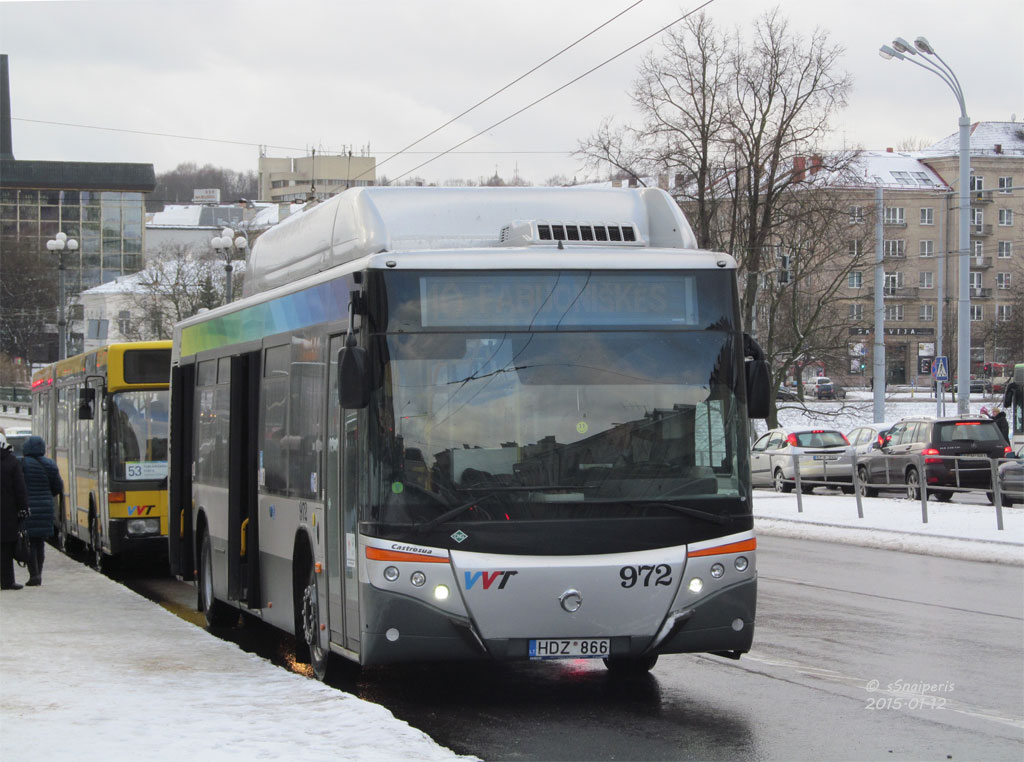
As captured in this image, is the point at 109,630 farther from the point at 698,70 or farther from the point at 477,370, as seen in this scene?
the point at 698,70

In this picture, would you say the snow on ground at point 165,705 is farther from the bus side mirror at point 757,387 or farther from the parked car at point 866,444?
the parked car at point 866,444

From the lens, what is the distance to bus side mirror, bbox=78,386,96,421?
19.2 meters

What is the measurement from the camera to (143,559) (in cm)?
2200

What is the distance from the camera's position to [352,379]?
8.39m

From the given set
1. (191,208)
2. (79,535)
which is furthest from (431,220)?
(191,208)

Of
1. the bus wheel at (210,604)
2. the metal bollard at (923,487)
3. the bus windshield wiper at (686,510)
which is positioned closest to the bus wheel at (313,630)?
the bus windshield wiper at (686,510)

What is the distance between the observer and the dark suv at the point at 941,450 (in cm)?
2833

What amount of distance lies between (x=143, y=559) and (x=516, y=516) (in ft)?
48.4

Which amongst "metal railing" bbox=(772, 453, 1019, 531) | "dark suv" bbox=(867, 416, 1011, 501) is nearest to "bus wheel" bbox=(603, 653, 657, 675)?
"metal railing" bbox=(772, 453, 1019, 531)

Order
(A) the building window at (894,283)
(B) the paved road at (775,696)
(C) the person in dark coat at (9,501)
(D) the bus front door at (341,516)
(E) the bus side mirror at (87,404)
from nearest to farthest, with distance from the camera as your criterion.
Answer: (B) the paved road at (775,696)
(D) the bus front door at (341,516)
(C) the person in dark coat at (9,501)
(E) the bus side mirror at (87,404)
(A) the building window at (894,283)

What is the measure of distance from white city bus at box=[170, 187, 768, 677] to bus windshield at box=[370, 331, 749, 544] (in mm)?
11

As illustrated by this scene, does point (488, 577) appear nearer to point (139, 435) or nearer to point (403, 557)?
point (403, 557)

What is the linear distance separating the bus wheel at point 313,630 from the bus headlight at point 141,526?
875cm

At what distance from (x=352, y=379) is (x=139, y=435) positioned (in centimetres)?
1095
